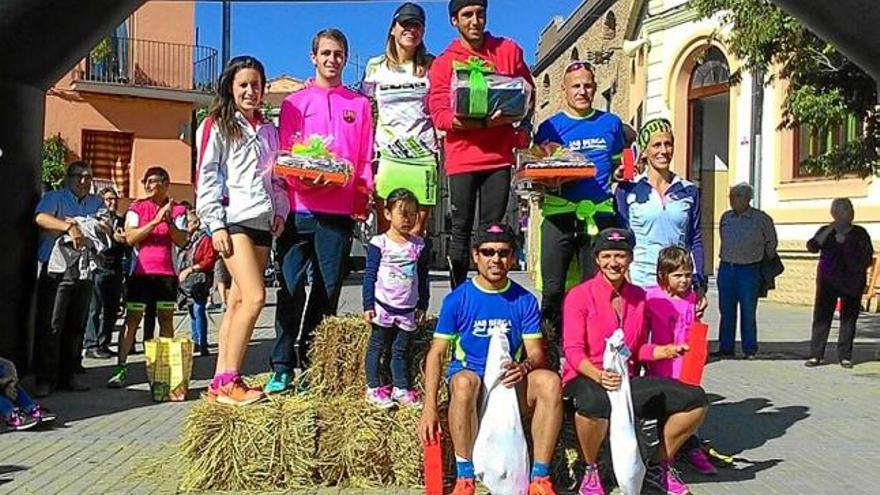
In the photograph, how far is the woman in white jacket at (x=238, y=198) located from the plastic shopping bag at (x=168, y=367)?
2.76 m

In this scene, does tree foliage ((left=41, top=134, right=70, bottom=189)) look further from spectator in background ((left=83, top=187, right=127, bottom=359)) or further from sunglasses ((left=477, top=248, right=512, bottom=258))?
sunglasses ((left=477, top=248, right=512, bottom=258))

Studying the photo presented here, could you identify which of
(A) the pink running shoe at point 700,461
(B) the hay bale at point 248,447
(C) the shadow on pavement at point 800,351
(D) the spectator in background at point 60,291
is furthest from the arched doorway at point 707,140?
(B) the hay bale at point 248,447

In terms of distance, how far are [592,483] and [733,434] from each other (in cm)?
228

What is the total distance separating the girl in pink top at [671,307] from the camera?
20.0 ft

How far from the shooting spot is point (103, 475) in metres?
6.30

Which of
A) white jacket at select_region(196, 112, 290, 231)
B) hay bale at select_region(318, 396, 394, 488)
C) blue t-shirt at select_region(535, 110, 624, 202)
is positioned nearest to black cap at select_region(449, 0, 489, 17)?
blue t-shirt at select_region(535, 110, 624, 202)

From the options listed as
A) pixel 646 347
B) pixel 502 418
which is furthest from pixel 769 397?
pixel 502 418

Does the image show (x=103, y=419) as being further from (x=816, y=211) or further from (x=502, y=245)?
(x=816, y=211)

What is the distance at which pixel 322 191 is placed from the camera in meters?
6.32

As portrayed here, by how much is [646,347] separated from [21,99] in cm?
541

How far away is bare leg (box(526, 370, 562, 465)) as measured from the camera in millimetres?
5516

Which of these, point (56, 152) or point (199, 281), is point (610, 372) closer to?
point (199, 281)

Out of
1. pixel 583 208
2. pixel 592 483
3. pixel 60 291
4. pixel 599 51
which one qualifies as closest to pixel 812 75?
pixel 583 208

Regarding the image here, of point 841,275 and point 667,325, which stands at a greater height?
point 841,275
